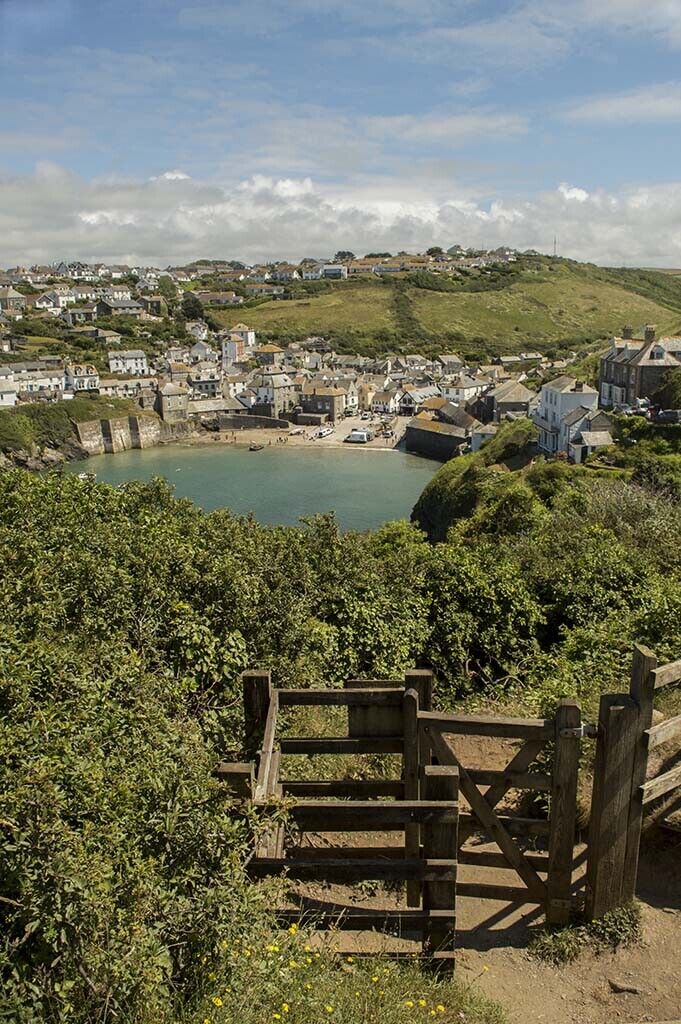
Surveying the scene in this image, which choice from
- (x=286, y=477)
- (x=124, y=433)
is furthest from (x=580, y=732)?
(x=124, y=433)

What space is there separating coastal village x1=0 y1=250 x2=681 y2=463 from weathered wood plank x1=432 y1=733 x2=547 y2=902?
41.1 m

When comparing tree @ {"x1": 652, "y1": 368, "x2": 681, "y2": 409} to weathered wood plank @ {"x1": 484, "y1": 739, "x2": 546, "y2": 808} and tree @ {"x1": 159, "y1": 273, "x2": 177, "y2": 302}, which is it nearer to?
weathered wood plank @ {"x1": 484, "y1": 739, "x2": 546, "y2": 808}

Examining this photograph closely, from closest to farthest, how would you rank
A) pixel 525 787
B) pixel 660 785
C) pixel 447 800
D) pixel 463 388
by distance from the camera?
pixel 447 800
pixel 660 785
pixel 525 787
pixel 463 388

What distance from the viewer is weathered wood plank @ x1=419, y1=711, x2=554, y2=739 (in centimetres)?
406

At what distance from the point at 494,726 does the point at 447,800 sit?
0.50 metres

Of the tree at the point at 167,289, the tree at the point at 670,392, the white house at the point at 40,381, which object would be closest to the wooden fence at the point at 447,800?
the tree at the point at 670,392

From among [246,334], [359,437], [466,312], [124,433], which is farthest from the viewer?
[466,312]

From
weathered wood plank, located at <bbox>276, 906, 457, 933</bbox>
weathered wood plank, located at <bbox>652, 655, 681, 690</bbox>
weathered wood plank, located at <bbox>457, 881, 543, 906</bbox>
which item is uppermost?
weathered wood plank, located at <bbox>652, 655, 681, 690</bbox>

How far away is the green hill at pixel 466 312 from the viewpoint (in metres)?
121

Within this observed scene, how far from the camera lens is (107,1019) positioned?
9.49 ft

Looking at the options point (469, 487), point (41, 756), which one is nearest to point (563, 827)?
point (41, 756)

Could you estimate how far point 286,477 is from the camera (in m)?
63.1

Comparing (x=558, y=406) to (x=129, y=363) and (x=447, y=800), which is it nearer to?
(x=447, y=800)

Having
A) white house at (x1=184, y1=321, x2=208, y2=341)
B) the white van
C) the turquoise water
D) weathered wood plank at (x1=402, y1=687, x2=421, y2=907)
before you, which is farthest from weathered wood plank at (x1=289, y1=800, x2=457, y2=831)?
white house at (x1=184, y1=321, x2=208, y2=341)
